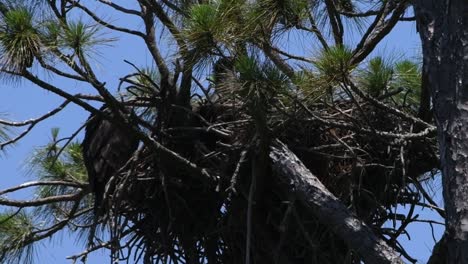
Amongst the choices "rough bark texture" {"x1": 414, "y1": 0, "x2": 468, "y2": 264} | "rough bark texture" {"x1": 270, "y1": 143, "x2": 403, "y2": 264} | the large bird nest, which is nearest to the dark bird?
the large bird nest

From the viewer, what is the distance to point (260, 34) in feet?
15.8

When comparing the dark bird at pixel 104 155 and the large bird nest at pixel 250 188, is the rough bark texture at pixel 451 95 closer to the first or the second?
the large bird nest at pixel 250 188

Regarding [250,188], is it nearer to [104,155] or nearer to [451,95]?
[104,155]

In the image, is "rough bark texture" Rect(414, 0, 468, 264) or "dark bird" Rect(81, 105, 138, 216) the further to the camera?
"dark bird" Rect(81, 105, 138, 216)

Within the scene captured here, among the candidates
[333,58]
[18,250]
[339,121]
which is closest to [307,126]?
[339,121]

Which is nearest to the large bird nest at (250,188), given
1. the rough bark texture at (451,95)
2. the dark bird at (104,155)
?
the dark bird at (104,155)

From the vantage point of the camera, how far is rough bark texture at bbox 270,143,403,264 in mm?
4281

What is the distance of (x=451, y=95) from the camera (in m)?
3.67

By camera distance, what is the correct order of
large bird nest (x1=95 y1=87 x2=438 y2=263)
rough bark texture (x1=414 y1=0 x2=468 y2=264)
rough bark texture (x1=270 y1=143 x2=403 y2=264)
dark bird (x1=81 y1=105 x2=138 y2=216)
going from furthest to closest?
dark bird (x1=81 y1=105 x2=138 y2=216), large bird nest (x1=95 y1=87 x2=438 y2=263), rough bark texture (x1=270 y1=143 x2=403 y2=264), rough bark texture (x1=414 y1=0 x2=468 y2=264)

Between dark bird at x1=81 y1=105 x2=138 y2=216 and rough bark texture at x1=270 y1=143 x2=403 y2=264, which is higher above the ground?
dark bird at x1=81 y1=105 x2=138 y2=216

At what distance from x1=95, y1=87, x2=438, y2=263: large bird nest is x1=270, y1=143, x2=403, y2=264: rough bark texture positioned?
98 millimetres

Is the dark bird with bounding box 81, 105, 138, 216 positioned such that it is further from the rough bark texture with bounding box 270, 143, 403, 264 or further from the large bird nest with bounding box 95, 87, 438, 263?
the rough bark texture with bounding box 270, 143, 403, 264

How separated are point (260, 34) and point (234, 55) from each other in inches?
9.7

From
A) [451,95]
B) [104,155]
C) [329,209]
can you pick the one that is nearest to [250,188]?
[329,209]
